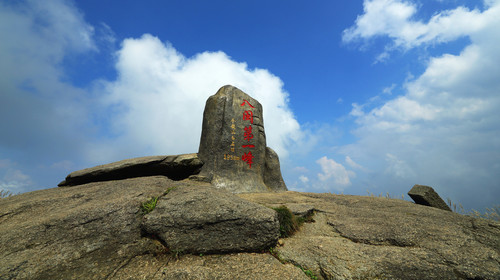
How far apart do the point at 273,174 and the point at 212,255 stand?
7370 millimetres

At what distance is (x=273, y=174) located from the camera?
1099 centimetres

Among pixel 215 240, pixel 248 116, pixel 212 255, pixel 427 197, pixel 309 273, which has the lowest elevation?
pixel 309 273

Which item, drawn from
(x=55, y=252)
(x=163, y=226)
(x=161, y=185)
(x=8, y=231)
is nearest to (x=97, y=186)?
(x=161, y=185)

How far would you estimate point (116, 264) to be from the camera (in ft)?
11.5

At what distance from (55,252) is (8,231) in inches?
43.4

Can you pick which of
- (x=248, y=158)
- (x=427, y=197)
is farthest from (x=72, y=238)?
(x=427, y=197)

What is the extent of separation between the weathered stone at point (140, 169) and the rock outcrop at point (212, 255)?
112 inches

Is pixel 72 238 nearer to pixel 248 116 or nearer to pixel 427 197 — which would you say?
pixel 248 116

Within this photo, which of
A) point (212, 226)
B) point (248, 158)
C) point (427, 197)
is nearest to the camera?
point (212, 226)

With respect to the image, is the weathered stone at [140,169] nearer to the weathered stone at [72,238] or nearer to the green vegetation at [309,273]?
the weathered stone at [72,238]

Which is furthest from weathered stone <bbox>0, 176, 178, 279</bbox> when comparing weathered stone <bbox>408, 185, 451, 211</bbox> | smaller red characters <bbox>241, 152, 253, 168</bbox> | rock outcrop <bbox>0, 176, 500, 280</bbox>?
weathered stone <bbox>408, 185, 451, 211</bbox>

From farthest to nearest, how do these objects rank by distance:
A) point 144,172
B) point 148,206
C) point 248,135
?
point 248,135 < point 144,172 < point 148,206

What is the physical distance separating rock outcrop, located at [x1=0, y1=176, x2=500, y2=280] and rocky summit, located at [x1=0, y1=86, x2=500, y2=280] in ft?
0.05

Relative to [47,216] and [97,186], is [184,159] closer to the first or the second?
[97,186]
